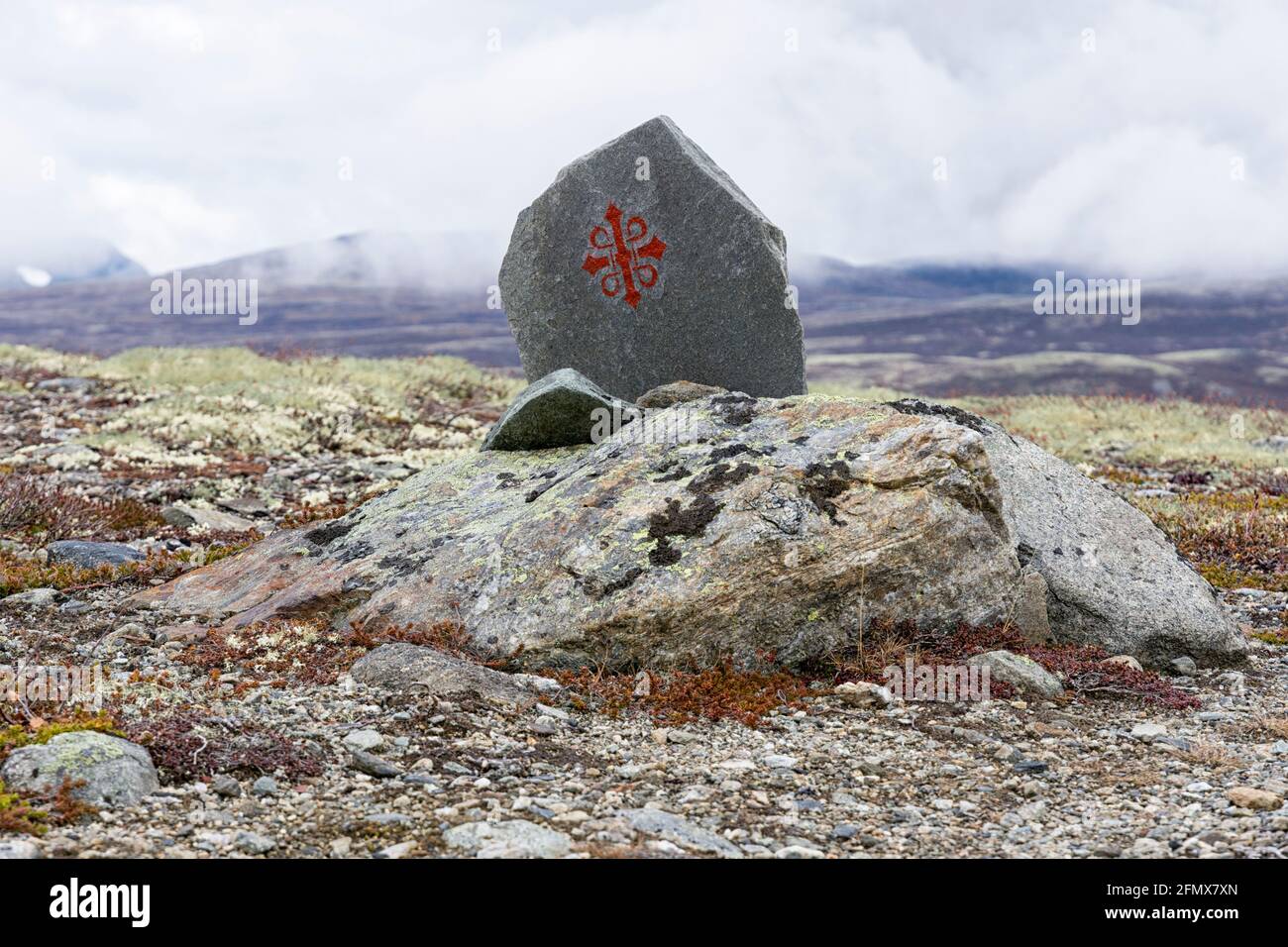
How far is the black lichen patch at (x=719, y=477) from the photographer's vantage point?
9.66 metres

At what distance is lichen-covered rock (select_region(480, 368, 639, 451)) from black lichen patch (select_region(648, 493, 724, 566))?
273 cm

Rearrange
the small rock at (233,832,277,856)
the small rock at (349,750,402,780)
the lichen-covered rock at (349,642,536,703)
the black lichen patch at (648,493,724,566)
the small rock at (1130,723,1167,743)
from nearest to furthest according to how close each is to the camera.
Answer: the small rock at (233,832,277,856) → the small rock at (349,750,402,780) → the small rock at (1130,723,1167,743) → the lichen-covered rock at (349,642,536,703) → the black lichen patch at (648,493,724,566)

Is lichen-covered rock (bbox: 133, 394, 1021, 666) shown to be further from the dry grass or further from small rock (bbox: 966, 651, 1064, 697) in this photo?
the dry grass

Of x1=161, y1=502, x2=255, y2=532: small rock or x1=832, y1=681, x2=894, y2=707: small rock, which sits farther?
x1=161, y1=502, x2=255, y2=532: small rock

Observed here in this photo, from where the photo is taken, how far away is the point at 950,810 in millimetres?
6406

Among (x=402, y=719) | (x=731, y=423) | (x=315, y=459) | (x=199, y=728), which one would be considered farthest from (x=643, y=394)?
(x=315, y=459)

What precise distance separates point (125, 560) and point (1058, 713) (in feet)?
33.4

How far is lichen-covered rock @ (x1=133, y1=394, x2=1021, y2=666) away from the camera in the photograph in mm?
8797

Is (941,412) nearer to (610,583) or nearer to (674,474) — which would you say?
(674,474)

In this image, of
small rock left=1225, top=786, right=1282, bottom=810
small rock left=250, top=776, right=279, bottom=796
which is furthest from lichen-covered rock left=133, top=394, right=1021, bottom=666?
small rock left=1225, top=786, right=1282, bottom=810

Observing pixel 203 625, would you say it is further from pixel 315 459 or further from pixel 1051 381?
pixel 1051 381

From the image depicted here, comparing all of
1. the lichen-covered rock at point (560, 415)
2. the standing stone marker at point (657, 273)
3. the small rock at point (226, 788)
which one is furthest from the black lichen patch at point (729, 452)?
the small rock at point (226, 788)

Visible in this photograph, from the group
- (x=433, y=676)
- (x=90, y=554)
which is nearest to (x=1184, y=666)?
(x=433, y=676)

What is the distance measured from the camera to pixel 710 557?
8.98m
